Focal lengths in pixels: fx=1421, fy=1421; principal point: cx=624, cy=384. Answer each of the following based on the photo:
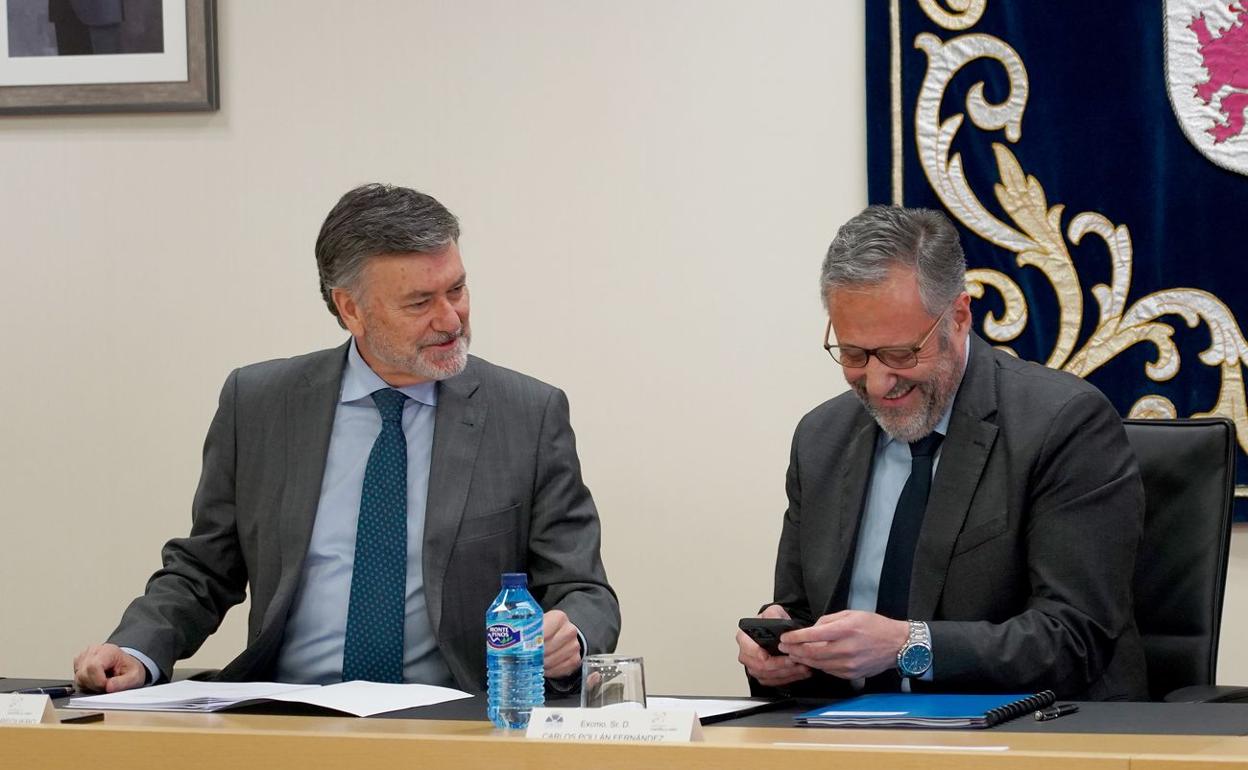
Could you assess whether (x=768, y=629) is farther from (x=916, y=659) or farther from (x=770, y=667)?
(x=916, y=659)

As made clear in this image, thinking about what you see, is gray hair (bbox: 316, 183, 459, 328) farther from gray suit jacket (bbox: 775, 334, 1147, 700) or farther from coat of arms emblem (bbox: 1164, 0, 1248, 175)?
coat of arms emblem (bbox: 1164, 0, 1248, 175)

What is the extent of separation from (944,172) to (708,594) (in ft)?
3.92

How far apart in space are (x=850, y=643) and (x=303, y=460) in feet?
3.95

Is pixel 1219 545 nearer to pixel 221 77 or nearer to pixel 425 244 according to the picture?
pixel 425 244

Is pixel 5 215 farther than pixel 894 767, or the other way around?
pixel 5 215

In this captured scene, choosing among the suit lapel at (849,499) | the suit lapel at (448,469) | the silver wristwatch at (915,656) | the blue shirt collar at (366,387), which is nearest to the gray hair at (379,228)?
the blue shirt collar at (366,387)

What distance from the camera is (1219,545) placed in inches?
106

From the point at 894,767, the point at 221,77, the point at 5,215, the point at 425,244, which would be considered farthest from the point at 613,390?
the point at 894,767

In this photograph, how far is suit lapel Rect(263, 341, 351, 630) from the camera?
275 centimetres

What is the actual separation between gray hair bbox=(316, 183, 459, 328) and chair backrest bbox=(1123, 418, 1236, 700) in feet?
4.80

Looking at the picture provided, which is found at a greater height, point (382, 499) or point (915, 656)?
point (382, 499)

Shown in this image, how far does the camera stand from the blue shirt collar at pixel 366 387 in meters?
2.92

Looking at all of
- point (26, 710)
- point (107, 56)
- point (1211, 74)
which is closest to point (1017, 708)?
point (26, 710)

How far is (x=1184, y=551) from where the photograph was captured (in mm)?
2695
